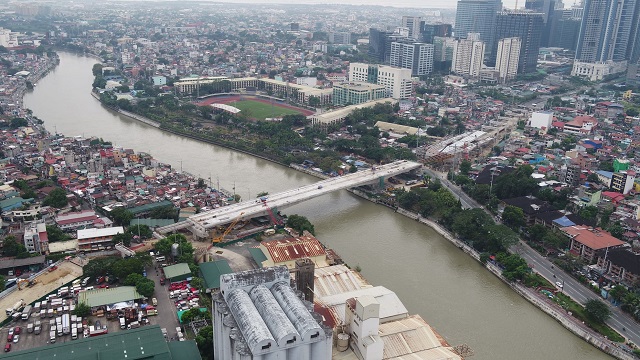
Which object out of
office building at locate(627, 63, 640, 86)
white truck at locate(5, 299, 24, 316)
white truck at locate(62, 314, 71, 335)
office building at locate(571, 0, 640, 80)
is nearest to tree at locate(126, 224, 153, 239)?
white truck at locate(5, 299, 24, 316)

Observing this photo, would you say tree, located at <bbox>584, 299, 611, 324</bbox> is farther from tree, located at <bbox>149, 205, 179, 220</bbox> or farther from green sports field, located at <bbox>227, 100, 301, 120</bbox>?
green sports field, located at <bbox>227, 100, 301, 120</bbox>

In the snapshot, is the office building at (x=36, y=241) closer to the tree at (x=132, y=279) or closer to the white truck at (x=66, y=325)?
the tree at (x=132, y=279)

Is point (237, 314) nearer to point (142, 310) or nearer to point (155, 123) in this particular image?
point (142, 310)

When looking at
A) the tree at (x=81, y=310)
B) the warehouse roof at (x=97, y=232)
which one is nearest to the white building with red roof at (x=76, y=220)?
the warehouse roof at (x=97, y=232)

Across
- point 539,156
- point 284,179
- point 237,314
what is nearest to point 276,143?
point 284,179

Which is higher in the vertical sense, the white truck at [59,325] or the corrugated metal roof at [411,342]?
the corrugated metal roof at [411,342]
